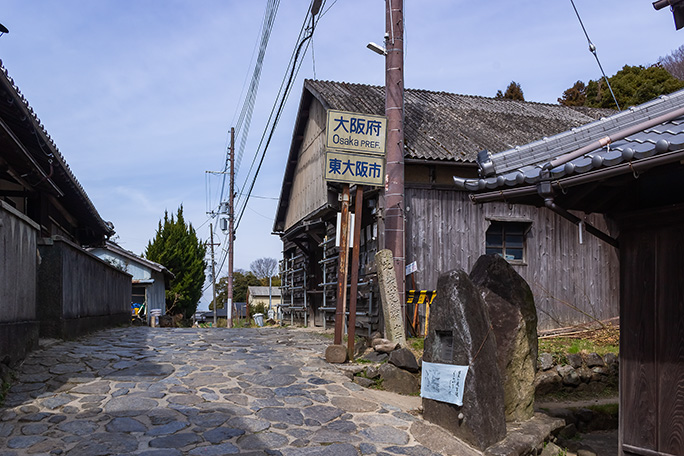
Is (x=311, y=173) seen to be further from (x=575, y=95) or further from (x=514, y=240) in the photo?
(x=575, y=95)

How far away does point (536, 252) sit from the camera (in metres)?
14.1

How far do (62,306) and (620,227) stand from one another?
907 cm

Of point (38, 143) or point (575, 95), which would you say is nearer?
point (38, 143)

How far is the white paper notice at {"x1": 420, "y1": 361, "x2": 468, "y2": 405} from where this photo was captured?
607 cm

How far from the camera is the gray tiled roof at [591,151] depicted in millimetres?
A: 4383


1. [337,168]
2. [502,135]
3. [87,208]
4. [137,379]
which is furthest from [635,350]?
[87,208]

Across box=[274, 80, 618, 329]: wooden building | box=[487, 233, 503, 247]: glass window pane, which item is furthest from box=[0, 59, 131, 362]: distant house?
box=[487, 233, 503, 247]: glass window pane

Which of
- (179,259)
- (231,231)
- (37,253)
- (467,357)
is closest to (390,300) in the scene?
(467,357)

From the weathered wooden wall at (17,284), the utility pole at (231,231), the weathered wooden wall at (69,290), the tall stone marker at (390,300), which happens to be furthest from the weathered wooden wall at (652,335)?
the utility pole at (231,231)

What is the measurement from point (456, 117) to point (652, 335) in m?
11.9

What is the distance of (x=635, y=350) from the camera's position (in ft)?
18.1

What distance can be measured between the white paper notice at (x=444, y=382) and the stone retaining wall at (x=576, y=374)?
5118mm

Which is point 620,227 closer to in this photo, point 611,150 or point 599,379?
point 611,150

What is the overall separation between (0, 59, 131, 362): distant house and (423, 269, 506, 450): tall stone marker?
17.7 ft
